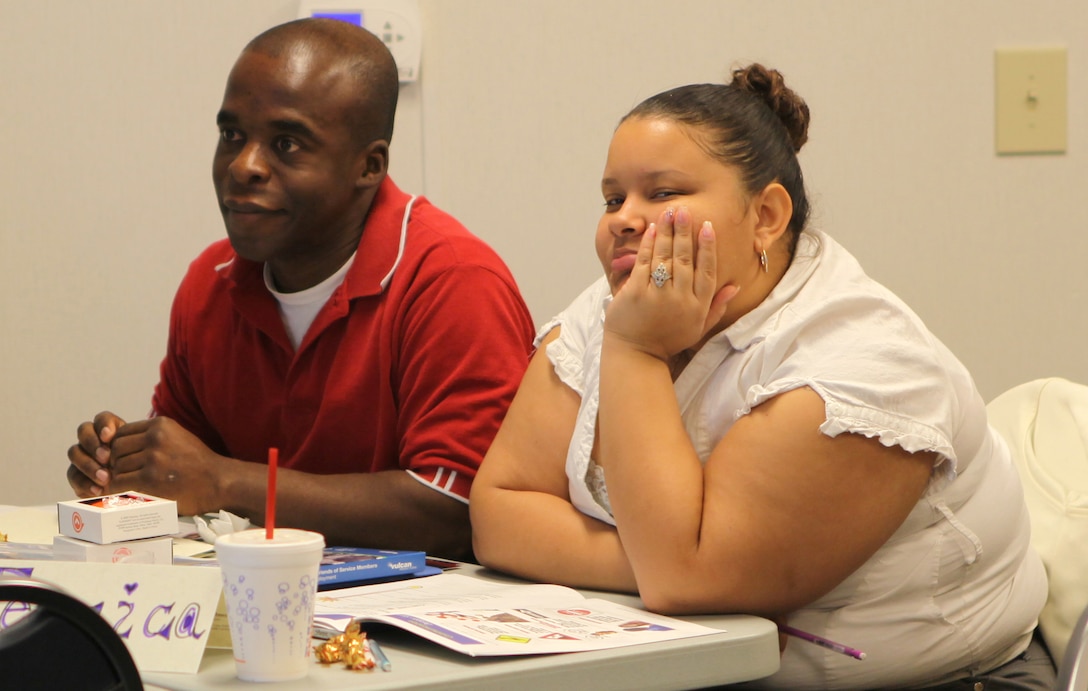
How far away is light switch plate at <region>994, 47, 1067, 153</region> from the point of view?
2463 millimetres

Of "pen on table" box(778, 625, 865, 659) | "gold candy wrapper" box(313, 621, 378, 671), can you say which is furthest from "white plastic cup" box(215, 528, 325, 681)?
"pen on table" box(778, 625, 865, 659)

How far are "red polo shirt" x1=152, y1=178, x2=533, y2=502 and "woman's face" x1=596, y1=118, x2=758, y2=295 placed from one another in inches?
14.0

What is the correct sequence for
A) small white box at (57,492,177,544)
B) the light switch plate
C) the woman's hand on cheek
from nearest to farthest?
small white box at (57,492,177,544), the woman's hand on cheek, the light switch plate

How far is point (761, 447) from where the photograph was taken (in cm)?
114

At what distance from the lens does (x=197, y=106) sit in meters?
2.42

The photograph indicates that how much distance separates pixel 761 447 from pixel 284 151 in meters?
0.88

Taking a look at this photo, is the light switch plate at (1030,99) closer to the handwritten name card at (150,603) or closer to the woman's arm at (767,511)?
the woman's arm at (767,511)

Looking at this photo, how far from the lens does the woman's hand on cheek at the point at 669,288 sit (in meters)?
1.22

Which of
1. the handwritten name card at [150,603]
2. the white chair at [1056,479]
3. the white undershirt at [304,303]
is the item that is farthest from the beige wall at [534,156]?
the handwritten name card at [150,603]

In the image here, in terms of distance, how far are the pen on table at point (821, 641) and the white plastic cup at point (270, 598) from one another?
488 mm

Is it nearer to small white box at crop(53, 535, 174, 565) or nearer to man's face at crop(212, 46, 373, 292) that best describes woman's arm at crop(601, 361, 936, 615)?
small white box at crop(53, 535, 174, 565)

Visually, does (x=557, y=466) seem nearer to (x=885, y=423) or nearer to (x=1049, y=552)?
(x=885, y=423)

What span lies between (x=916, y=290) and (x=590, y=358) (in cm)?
133

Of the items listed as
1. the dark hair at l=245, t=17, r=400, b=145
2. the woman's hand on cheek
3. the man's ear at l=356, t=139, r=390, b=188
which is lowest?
the woman's hand on cheek
